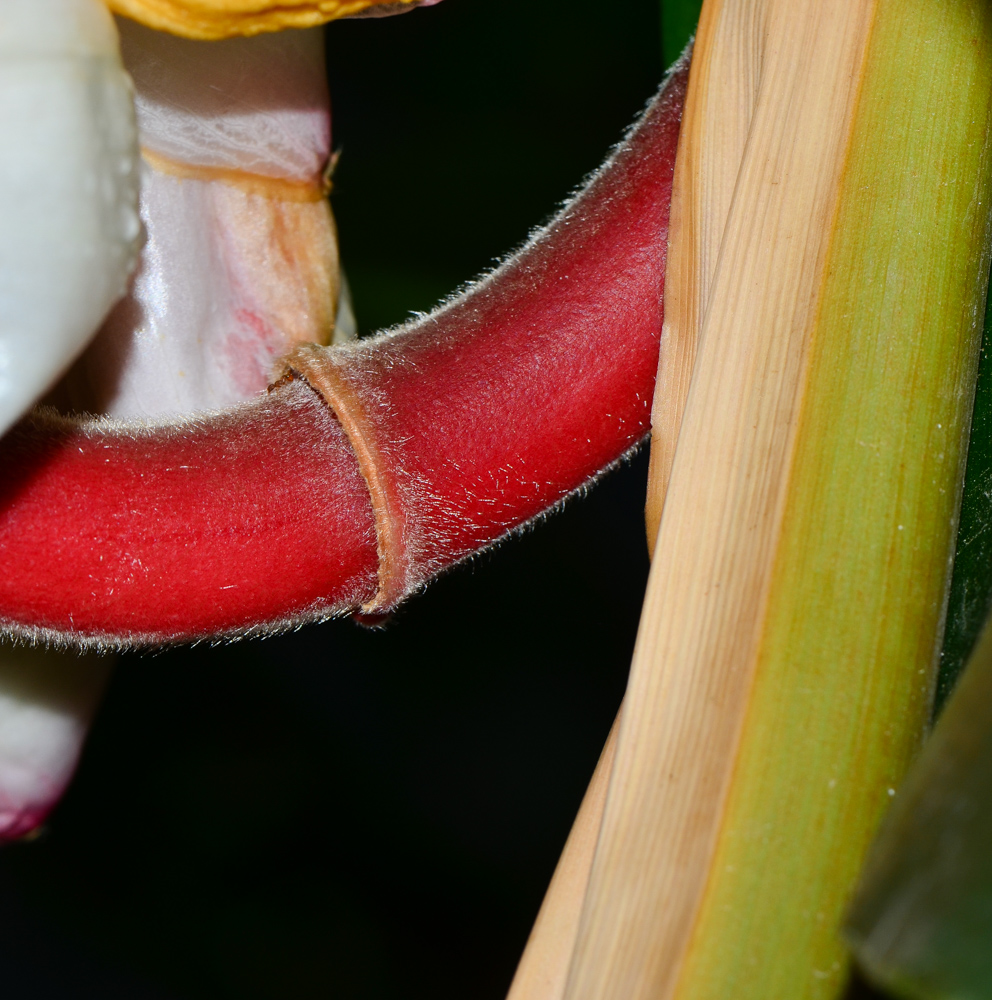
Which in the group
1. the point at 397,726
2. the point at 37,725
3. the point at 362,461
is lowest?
the point at 397,726

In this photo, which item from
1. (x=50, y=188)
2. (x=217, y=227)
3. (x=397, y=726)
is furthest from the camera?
(x=397, y=726)

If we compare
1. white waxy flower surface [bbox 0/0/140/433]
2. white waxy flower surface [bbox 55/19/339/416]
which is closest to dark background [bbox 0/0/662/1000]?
white waxy flower surface [bbox 55/19/339/416]

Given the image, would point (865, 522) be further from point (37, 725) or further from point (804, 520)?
point (37, 725)

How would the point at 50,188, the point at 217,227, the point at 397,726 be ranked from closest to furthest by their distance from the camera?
the point at 50,188
the point at 217,227
the point at 397,726

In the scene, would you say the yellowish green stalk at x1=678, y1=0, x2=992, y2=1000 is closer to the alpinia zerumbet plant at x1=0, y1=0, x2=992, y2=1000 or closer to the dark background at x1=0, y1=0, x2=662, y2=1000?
the alpinia zerumbet plant at x1=0, y1=0, x2=992, y2=1000

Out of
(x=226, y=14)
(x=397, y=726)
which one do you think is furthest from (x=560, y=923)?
(x=397, y=726)

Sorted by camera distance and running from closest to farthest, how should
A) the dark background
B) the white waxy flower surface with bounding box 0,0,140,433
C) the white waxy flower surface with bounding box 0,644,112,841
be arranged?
the white waxy flower surface with bounding box 0,0,140,433 < the white waxy flower surface with bounding box 0,644,112,841 < the dark background

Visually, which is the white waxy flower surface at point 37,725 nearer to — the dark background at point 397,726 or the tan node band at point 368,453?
the tan node band at point 368,453
